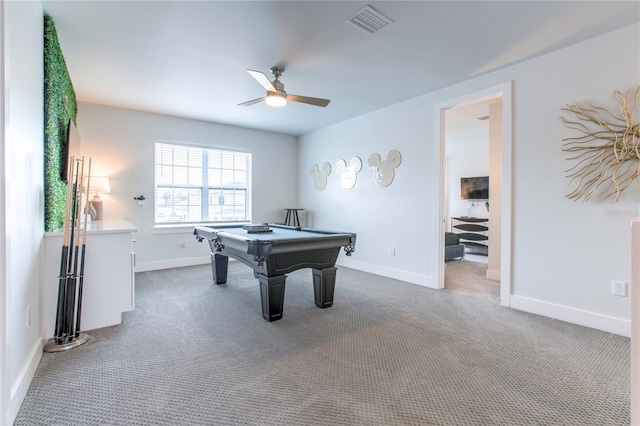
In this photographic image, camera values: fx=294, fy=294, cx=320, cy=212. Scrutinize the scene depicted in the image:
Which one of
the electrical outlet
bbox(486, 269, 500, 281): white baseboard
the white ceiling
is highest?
the white ceiling

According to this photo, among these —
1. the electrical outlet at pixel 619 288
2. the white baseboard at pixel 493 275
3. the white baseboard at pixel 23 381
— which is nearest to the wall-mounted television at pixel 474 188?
Answer: the white baseboard at pixel 493 275

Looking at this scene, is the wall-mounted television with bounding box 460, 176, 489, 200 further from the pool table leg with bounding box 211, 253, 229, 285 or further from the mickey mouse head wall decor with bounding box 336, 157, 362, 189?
the pool table leg with bounding box 211, 253, 229, 285

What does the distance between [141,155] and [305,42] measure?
3464 millimetres

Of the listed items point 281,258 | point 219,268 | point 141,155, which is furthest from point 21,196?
point 141,155

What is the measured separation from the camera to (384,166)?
4.51 m

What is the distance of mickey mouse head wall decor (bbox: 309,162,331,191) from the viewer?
222 inches

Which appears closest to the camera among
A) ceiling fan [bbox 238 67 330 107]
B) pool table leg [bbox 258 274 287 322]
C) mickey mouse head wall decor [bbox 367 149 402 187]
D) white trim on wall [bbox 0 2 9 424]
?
white trim on wall [bbox 0 2 9 424]

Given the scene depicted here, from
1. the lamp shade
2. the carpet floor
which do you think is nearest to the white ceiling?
the lamp shade

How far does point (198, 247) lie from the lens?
521cm

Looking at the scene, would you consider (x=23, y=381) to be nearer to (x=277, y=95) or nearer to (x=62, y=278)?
(x=62, y=278)

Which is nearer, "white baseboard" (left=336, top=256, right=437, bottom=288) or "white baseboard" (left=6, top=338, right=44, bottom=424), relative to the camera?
"white baseboard" (left=6, top=338, right=44, bottom=424)

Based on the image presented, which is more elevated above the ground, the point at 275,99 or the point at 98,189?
the point at 275,99

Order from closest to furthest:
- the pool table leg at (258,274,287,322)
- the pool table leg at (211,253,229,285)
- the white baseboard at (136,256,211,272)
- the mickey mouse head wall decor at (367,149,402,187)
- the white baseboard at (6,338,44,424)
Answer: the white baseboard at (6,338,44,424) < the pool table leg at (258,274,287,322) < the pool table leg at (211,253,229,285) < the mickey mouse head wall decor at (367,149,402,187) < the white baseboard at (136,256,211,272)

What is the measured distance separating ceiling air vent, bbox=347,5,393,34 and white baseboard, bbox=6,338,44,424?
124 inches
